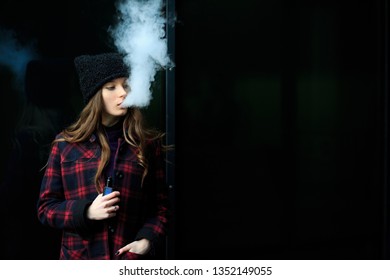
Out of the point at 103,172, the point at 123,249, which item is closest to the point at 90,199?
the point at 103,172

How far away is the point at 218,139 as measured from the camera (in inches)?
144

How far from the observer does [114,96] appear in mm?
2301

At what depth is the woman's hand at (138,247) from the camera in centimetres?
222

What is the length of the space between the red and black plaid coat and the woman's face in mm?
126

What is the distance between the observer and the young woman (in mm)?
2246

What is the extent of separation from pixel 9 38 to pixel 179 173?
4.50 feet

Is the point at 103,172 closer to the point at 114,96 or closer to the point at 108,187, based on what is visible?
the point at 108,187

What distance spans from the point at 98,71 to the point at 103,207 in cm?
59

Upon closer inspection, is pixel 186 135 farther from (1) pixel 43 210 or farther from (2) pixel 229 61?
(1) pixel 43 210

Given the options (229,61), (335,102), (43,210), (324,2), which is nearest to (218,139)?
(229,61)

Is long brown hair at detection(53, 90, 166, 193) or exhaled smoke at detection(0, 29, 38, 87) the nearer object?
long brown hair at detection(53, 90, 166, 193)

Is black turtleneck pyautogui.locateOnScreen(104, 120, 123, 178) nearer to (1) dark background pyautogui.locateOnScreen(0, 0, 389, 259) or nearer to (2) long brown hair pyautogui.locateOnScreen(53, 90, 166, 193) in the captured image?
(2) long brown hair pyautogui.locateOnScreen(53, 90, 166, 193)

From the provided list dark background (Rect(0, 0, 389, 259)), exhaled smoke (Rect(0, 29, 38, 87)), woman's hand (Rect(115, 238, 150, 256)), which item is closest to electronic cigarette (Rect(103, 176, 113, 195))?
woman's hand (Rect(115, 238, 150, 256))

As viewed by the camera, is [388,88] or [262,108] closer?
[262,108]
